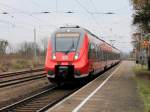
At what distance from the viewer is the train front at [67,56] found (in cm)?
2348

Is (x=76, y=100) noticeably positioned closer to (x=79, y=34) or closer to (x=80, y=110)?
(x=80, y=110)

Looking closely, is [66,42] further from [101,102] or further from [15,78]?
[15,78]

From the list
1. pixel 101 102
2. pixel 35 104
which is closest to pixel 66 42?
pixel 35 104

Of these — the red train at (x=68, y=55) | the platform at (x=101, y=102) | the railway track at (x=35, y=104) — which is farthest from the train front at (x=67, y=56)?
the platform at (x=101, y=102)

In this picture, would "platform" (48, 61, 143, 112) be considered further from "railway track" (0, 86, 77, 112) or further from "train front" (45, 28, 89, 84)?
"train front" (45, 28, 89, 84)

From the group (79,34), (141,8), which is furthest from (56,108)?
(141,8)

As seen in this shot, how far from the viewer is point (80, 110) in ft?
47.3

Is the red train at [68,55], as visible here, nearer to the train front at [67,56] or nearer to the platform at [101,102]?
the train front at [67,56]

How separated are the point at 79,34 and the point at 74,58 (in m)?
1.80

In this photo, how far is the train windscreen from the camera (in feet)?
79.4

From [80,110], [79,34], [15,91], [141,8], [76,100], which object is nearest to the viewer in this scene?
[80,110]

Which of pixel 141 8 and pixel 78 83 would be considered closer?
pixel 78 83

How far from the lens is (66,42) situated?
2445 cm

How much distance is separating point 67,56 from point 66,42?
40.1 inches
